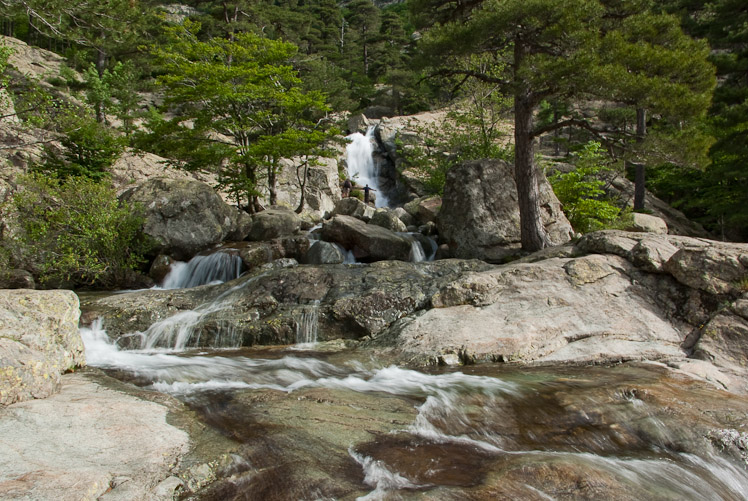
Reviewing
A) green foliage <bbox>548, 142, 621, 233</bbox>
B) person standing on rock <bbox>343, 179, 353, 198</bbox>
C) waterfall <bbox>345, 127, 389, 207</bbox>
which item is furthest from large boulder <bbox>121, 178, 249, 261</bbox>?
waterfall <bbox>345, 127, 389, 207</bbox>

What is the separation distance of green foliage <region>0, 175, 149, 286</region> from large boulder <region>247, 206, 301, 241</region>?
4.13m

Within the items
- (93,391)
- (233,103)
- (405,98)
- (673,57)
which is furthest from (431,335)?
(405,98)

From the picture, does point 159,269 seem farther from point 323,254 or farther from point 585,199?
point 585,199

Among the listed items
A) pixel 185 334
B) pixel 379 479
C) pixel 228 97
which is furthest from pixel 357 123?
pixel 379 479

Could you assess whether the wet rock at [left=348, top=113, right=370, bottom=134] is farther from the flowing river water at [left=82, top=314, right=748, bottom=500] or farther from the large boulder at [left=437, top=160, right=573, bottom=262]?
the flowing river water at [left=82, top=314, right=748, bottom=500]

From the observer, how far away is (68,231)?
32.4 feet

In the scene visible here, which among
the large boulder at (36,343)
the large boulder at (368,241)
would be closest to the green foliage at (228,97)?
the large boulder at (368,241)

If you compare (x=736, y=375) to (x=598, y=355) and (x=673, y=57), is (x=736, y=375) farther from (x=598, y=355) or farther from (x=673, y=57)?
(x=673, y=57)

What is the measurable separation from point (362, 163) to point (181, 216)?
18.7 metres

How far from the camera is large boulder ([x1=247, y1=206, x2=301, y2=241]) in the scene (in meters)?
14.2

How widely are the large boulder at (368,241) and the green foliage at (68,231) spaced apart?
566cm

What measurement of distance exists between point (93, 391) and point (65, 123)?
8716mm

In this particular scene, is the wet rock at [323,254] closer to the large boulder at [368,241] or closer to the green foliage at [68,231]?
the large boulder at [368,241]

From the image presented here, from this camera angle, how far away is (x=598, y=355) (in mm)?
6043
